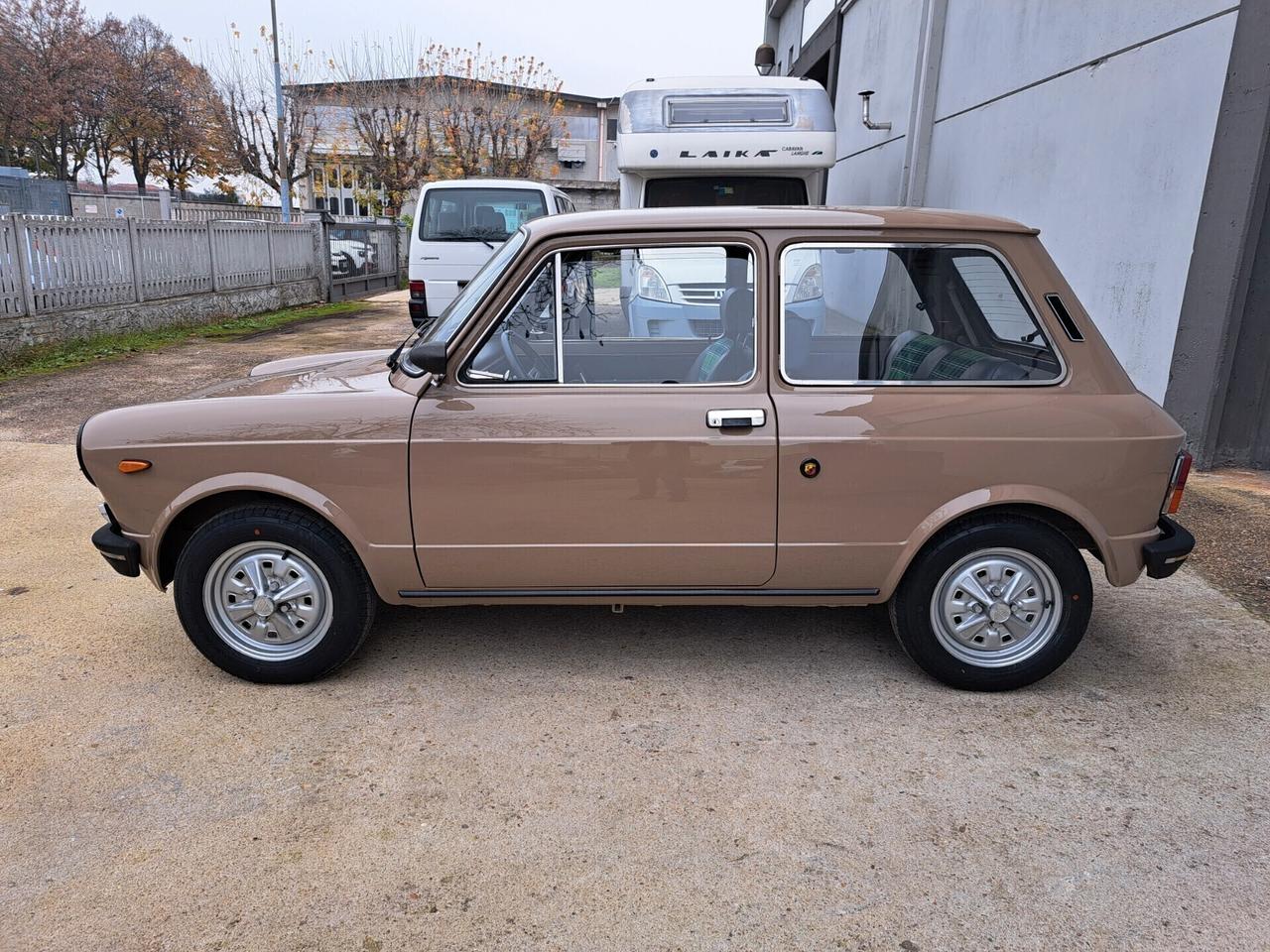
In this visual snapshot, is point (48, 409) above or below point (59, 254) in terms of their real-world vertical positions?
below

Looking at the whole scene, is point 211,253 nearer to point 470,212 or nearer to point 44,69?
point 470,212

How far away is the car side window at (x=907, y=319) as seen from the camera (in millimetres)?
3307

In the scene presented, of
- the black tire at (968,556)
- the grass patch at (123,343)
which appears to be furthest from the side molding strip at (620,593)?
the grass patch at (123,343)

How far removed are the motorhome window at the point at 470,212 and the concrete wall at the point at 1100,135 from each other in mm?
5034

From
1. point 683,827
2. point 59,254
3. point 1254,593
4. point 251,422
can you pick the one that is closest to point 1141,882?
point 683,827

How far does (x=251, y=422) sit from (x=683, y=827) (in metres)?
2.05

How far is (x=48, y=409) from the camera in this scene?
8.21 meters

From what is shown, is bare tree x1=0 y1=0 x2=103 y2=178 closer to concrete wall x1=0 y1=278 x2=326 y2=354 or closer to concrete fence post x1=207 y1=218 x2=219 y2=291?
concrete wall x1=0 y1=278 x2=326 y2=354

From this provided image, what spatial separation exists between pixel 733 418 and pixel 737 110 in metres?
5.35

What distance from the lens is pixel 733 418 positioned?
10.5 feet

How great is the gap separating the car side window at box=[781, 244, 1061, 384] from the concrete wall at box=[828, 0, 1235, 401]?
332cm

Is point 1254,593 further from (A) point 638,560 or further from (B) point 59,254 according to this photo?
(B) point 59,254

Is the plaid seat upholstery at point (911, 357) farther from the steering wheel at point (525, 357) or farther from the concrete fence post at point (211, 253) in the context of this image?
the concrete fence post at point (211, 253)

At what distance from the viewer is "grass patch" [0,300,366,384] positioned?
1007 centimetres
